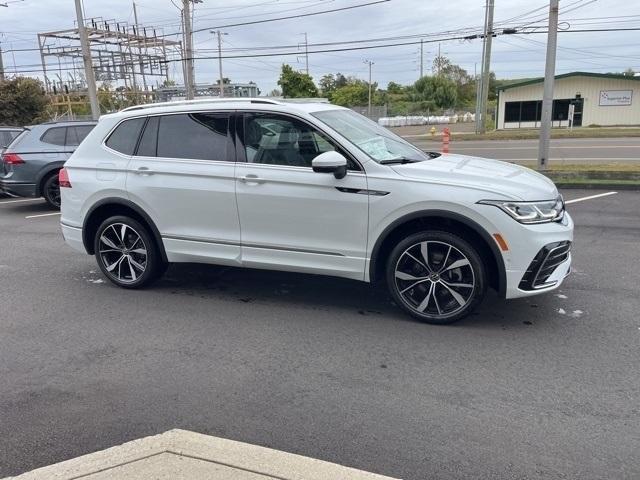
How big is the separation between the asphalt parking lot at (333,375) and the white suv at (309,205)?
1.41 ft

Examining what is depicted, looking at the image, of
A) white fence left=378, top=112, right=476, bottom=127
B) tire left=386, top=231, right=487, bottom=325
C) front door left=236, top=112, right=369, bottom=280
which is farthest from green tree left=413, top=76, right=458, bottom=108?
tire left=386, top=231, right=487, bottom=325

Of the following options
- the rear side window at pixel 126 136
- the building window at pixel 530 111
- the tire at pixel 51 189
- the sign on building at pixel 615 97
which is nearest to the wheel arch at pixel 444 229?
the rear side window at pixel 126 136

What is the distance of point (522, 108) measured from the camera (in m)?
45.2

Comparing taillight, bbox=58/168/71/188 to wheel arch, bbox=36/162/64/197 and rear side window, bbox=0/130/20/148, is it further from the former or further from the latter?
rear side window, bbox=0/130/20/148

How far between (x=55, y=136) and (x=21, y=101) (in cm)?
2325

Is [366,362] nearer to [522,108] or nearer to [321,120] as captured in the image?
[321,120]

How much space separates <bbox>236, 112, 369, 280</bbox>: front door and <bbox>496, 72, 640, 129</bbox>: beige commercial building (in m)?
43.0

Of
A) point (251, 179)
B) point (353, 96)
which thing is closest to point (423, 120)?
point (353, 96)

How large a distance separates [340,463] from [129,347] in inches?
88.9

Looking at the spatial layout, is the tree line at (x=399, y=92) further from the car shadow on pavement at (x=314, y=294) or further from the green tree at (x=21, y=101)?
the car shadow on pavement at (x=314, y=294)

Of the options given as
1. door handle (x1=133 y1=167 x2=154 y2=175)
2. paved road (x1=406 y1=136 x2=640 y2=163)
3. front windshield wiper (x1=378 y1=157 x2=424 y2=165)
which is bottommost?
paved road (x1=406 y1=136 x2=640 y2=163)

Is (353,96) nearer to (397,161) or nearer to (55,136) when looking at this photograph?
(55,136)

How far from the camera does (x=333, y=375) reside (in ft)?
12.6

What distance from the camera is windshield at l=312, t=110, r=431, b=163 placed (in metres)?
4.87
